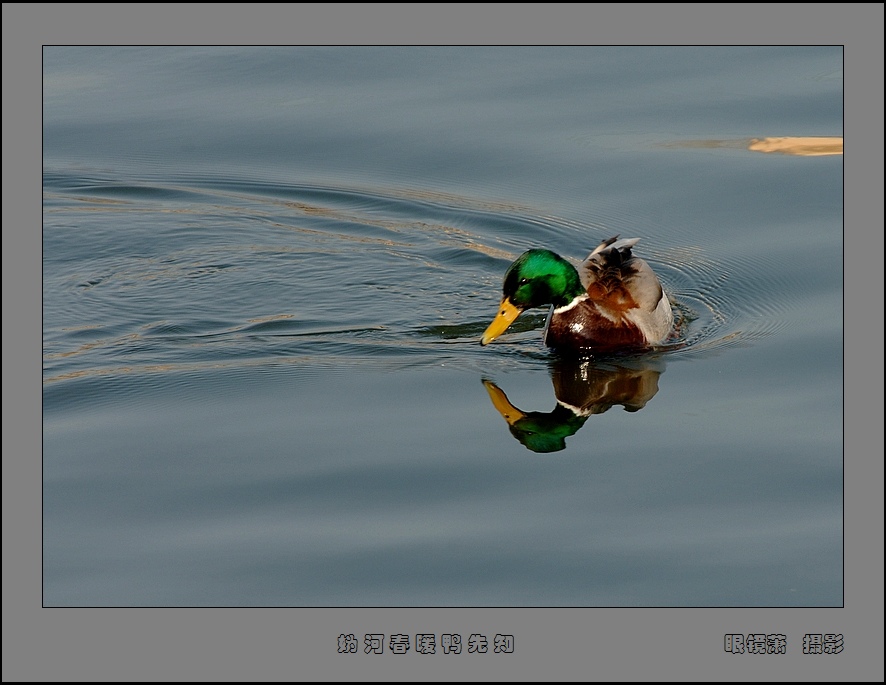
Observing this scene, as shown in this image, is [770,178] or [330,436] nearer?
[330,436]

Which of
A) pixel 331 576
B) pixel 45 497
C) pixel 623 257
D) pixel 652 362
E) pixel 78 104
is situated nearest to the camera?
pixel 331 576

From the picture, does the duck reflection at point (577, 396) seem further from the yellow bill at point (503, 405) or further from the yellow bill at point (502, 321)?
the yellow bill at point (502, 321)

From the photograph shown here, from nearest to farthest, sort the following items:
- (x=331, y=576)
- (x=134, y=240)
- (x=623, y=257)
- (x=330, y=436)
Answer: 1. (x=331, y=576)
2. (x=330, y=436)
3. (x=623, y=257)
4. (x=134, y=240)

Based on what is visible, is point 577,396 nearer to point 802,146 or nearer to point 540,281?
point 540,281

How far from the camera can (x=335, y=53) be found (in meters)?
14.7

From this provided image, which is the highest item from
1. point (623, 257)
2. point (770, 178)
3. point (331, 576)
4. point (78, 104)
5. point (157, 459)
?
point (78, 104)

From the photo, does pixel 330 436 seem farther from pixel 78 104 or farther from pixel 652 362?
pixel 78 104

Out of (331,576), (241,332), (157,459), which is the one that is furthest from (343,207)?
(331,576)

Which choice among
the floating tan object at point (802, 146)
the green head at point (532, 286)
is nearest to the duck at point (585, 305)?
the green head at point (532, 286)

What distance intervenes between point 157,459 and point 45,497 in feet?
2.22

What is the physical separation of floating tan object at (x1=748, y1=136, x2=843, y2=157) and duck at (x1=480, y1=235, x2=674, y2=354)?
11.4 feet

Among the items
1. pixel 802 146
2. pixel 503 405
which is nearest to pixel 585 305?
pixel 503 405

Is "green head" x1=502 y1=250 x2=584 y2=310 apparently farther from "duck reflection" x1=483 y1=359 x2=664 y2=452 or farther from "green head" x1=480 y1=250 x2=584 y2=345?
"duck reflection" x1=483 y1=359 x2=664 y2=452

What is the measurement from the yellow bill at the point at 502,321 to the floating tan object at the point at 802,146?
4.34m
